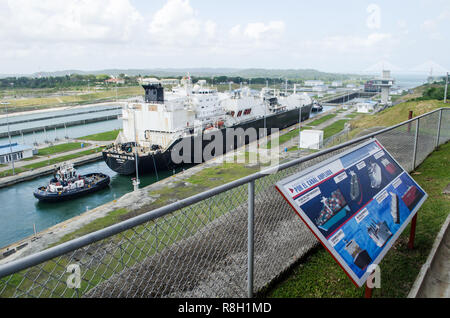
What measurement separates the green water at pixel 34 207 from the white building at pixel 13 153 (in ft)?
13.6

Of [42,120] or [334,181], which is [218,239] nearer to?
[334,181]

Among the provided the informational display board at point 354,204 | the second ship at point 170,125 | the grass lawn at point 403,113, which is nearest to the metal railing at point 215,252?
the informational display board at point 354,204

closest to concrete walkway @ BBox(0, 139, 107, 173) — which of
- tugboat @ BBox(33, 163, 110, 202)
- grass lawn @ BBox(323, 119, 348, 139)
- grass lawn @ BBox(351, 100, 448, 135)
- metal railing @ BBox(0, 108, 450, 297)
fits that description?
tugboat @ BBox(33, 163, 110, 202)

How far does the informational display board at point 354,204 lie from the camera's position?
7.82ft

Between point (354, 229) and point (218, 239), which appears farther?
→ point (218, 239)

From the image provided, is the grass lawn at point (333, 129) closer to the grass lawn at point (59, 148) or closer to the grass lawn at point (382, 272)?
the grass lawn at point (59, 148)

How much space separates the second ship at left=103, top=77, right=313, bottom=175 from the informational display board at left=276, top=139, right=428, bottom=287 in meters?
19.3

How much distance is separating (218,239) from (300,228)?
3.41 feet

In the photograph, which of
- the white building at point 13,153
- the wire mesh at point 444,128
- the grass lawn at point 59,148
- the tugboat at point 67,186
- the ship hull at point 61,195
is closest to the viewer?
the wire mesh at point 444,128

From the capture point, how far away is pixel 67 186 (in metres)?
18.0

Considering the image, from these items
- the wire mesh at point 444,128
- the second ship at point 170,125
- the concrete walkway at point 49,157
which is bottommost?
the concrete walkway at point 49,157

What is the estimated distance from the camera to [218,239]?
4.17 metres
